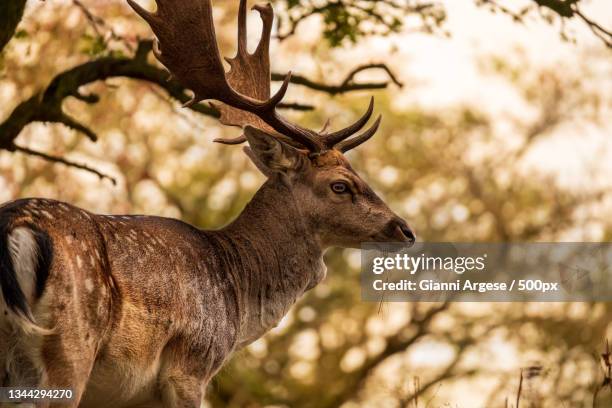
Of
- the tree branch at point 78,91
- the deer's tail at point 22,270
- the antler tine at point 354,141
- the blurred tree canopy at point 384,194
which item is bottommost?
the deer's tail at point 22,270

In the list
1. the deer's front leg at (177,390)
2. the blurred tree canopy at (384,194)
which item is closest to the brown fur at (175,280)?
the deer's front leg at (177,390)

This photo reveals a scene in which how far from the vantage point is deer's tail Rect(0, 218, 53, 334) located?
293 inches

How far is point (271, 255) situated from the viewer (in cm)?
1004

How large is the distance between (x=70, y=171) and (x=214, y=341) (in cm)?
2374

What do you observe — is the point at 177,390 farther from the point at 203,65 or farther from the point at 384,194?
the point at 384,194

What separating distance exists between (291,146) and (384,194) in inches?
1060

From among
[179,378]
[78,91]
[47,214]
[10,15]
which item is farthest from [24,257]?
[78,91]

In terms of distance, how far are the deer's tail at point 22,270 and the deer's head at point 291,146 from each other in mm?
2658

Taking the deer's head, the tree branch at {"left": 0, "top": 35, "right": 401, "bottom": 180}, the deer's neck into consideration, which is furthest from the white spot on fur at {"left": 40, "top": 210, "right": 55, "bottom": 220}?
the tree branch at {"left": 0, "top": 35, "right": 401, "bottom": 180}

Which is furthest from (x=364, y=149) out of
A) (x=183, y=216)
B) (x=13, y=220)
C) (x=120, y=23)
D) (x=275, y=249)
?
(x=13, y=220)

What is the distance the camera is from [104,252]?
831 cm

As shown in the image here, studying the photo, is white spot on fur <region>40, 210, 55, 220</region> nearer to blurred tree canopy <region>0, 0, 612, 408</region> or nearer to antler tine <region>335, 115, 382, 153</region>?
antler tine <region>335, 115, 382, 153</region>

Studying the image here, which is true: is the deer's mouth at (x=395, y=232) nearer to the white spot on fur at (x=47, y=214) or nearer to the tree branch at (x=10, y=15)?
the white spot on fur at (x=47, y=214)

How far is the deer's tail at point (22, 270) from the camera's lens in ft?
24.4
